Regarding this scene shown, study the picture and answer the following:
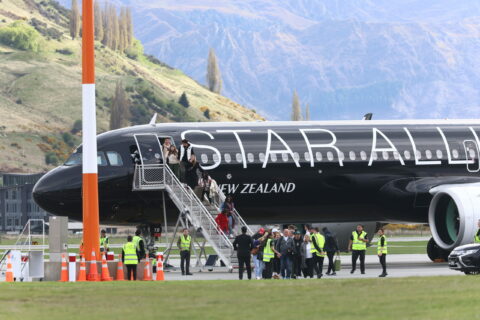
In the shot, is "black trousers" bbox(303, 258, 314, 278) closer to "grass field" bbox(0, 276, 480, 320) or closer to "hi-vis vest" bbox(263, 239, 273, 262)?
"hi-vis vest" bbox(263, 239, 273, 262)

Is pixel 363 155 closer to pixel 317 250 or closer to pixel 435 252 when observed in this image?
pixel 435 252

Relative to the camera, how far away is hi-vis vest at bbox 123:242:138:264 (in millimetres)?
35656

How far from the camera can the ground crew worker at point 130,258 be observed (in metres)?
35.7

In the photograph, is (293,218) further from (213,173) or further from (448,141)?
(448,141)

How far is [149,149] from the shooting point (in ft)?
137

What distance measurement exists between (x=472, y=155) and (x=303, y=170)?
24.1ft

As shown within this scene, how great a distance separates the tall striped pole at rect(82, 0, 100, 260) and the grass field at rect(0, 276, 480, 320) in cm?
304

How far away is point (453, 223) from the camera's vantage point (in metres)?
43.2

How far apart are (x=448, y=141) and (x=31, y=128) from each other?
448 ft

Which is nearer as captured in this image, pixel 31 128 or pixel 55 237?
pixel 55 237

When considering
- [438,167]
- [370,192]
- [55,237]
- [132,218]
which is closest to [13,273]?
[55,237]

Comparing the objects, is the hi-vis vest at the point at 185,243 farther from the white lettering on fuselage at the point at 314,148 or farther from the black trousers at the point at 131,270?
the black trousers at the point at 131,270

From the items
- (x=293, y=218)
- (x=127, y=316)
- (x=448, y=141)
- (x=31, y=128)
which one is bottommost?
(x=127, y=316)

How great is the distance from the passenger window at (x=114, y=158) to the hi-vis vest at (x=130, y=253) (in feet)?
19.2
